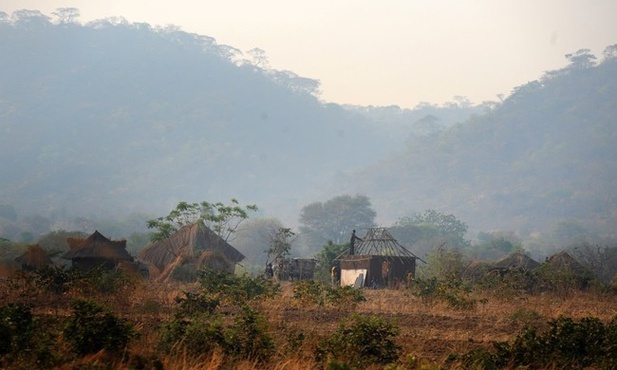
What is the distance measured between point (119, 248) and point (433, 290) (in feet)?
61.7

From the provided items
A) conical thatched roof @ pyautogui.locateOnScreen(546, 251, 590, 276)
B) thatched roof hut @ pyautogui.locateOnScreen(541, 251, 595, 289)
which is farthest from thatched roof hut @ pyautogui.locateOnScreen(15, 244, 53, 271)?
conical thatched roof @ pyautogui.locateOnScreen(546, 251, 590, 276)

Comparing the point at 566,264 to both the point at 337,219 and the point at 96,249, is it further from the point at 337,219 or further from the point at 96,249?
the point at 337,219

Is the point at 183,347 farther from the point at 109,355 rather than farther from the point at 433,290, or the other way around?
the point at 433,290

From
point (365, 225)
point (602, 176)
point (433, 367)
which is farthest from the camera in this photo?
point (602, 176)

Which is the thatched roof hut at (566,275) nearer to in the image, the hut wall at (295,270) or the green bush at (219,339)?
the hut wall at (295,270)

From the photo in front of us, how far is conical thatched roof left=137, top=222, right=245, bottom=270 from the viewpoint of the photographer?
47438 millimetres

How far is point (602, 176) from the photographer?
19050 centimetres

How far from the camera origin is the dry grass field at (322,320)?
12695 mm

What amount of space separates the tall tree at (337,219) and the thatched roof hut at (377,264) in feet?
244

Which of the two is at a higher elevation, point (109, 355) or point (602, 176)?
point (602, 176)

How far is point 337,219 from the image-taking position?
128m

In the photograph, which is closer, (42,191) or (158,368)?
(158,368)

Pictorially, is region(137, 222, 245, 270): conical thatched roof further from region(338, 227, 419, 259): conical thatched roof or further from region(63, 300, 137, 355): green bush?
region(63, 300, 137, 355): green bush

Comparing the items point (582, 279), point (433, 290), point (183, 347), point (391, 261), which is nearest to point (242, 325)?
point (183, 347)
